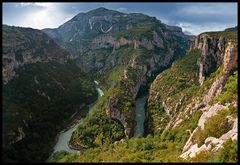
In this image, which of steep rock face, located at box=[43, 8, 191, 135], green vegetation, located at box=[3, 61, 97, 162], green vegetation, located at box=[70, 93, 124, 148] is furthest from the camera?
steep rock face, located at box=[43, 8, 191, 135]

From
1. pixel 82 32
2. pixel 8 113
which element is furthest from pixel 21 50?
pixel 82 32

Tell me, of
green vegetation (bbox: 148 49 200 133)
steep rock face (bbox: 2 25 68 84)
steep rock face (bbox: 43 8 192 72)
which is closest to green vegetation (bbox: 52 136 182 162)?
green vegetation (bbox: 148 49 200 133)

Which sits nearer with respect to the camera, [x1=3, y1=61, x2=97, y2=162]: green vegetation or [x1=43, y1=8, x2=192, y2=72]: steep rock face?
[x1=3, y1=61, x2=97, y2=162]: green vegetation

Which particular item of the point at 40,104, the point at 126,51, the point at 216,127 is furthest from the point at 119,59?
the point at 216,127

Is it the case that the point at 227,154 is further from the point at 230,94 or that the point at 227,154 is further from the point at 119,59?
the point at 119,59

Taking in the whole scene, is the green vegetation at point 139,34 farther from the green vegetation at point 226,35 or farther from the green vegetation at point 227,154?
the green vegetation at point 227,154

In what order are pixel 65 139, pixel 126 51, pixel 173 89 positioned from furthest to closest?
pixel 126 51
pixel 173 89
pixel 65 139

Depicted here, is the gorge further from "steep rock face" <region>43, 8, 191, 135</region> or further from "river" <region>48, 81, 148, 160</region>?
"steep rock face" <region>43, 8, 191, 135</region>
